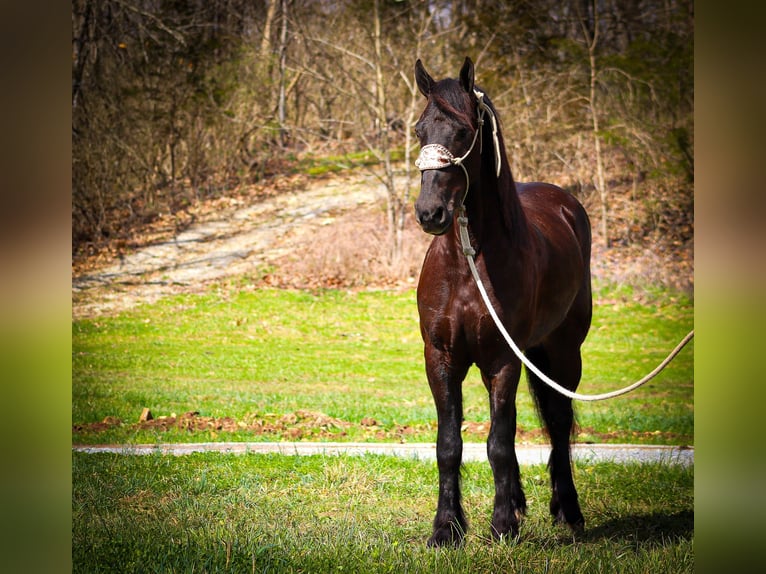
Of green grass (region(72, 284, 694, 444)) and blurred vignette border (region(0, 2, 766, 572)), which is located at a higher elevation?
blurred vignette border (region(0, 2, 766, 572))

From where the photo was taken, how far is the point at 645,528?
12.7 ft

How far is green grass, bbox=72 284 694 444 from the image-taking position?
6.54 m

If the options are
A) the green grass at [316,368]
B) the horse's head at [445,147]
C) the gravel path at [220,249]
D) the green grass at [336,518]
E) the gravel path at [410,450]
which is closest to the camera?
the horse's head at [445,147]

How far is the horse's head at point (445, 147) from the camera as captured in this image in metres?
2.85

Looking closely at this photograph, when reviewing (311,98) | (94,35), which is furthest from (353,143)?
(94,35)

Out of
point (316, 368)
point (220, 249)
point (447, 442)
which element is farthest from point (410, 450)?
point (220, 249)

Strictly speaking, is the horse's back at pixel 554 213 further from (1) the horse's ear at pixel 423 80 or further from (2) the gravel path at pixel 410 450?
(2) the gravel path at pixel 410 450

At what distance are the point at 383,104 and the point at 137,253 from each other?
404cm

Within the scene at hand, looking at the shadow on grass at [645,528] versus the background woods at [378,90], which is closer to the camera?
the shadow on grass at [645,528]

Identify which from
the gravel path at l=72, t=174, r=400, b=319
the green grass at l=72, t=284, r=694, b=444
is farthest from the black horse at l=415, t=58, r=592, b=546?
the gravel path at l=72, t=174, r=400, b=319

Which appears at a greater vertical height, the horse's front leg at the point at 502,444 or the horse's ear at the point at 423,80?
the horse's ear at the point at 423,80
